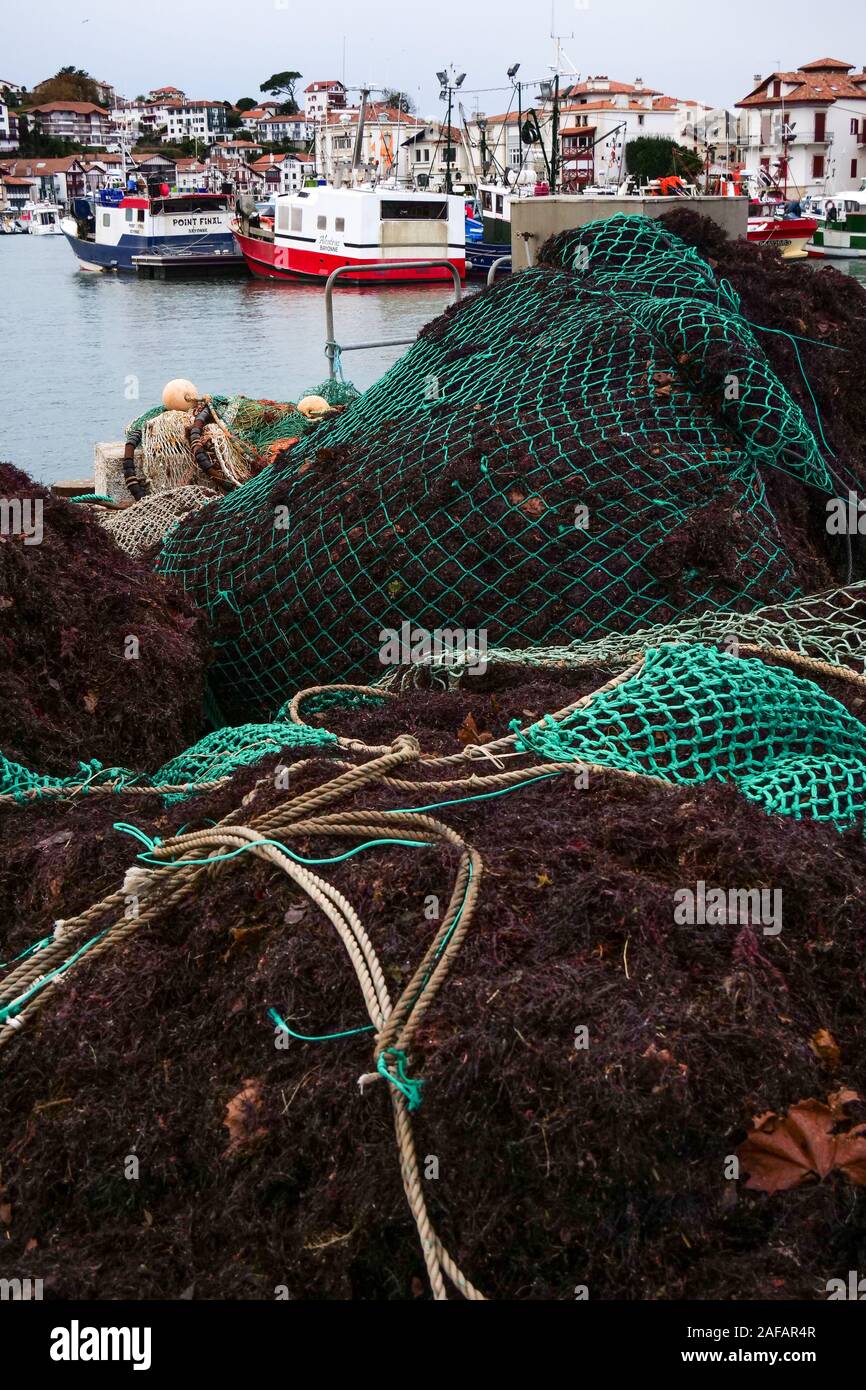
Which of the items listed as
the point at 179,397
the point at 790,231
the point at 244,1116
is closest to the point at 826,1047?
the point at 244,1116

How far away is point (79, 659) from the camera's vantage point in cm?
396

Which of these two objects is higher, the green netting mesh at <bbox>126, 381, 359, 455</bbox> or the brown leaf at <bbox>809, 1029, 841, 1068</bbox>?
the green netting mesh at <bbox>126, 381, 359, 455</bbox>

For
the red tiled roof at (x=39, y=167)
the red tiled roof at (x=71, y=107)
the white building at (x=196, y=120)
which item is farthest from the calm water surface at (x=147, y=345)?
the white building at (x=196, y=120)

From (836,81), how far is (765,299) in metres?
79.1

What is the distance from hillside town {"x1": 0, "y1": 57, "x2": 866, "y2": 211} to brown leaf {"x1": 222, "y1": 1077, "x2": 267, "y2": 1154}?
23.5 meters

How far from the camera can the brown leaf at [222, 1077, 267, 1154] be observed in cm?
227

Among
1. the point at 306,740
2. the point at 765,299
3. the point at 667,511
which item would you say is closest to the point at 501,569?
the point at 667,511

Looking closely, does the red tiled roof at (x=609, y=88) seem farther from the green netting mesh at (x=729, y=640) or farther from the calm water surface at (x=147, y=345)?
the green netting mesh at (x=729, y=640)

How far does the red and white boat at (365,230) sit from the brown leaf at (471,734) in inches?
1486

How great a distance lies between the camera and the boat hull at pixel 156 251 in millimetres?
48156

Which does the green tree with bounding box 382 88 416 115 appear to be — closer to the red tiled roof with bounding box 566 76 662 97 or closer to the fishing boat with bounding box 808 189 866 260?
the fishing boat with bounding box 808 189 866 260

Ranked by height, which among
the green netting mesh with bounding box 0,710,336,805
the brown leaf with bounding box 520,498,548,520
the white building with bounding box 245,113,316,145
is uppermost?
the white building with bounding box 245,113,316,145

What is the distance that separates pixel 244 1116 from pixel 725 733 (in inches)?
61.6

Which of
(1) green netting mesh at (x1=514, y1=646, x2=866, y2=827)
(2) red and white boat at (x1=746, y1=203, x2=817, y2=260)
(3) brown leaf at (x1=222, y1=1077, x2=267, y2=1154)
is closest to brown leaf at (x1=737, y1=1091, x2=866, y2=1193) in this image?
(3) brown leaf at (x1=222, y1=1077, x2=267, y2=1154)
